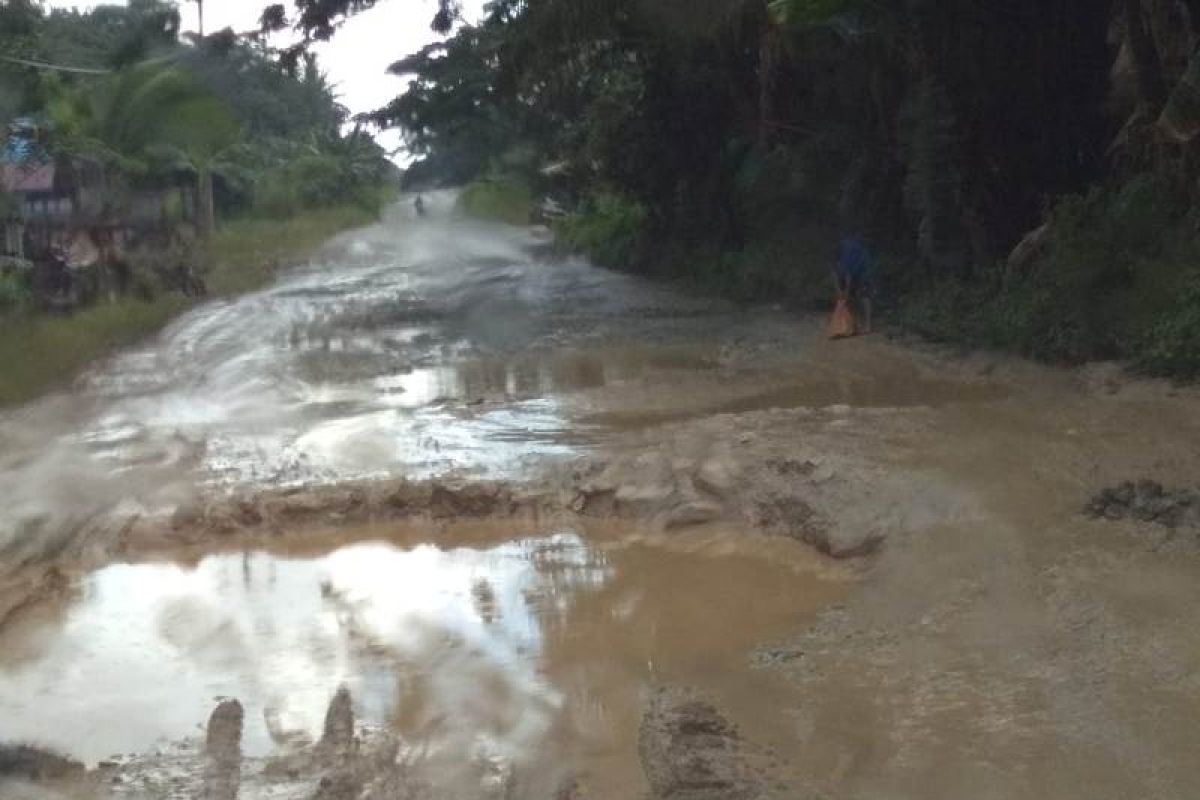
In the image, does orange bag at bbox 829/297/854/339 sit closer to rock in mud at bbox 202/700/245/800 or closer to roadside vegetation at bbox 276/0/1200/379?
→ roadside vegetation at bbox 276/0/1200/379

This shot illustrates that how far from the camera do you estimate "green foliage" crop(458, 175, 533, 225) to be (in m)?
51.5

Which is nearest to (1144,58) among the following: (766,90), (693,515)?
(693,515)

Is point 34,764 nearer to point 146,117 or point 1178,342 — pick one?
point 1178,342

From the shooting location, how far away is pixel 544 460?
33.7 feet

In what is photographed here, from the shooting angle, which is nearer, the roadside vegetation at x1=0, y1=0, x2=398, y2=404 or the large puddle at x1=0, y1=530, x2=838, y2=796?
the large puddle at x1=0, y1=530, x2=838, y2=796

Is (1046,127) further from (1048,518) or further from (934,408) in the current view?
(1048,518)

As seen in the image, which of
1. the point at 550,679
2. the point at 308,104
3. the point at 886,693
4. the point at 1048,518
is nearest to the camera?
the point at 886,693

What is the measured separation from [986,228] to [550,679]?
441 inches

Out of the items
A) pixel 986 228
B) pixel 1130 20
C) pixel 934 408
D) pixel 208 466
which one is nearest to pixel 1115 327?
pixel 934 408

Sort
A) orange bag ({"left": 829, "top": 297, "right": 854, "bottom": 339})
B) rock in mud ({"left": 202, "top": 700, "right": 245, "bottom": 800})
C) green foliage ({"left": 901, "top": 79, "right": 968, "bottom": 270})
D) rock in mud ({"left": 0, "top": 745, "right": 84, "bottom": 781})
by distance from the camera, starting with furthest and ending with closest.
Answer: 1. orange bag ({"left": 829, "top": 297, "right": 854, "bottom": 339})
2. green foliage ({"left": 901, "top": 79, "right": 968, "bottom": 270})
3. rock in mud ({"left": 0, "top": 745, "right": 84, "bottom": 781})
4. rock in mud ({"left": 202, "top": 700, "right": 245, "bottom": 800})

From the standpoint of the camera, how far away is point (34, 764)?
5.47m

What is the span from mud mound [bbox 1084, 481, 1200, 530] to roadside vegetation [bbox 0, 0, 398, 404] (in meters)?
10.1

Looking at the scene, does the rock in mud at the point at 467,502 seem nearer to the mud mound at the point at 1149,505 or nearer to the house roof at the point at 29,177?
the mud mound at the point at 1149,505

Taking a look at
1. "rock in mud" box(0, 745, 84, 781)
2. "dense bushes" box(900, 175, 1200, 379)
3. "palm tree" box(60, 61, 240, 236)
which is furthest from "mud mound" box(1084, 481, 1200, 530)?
"palm tree" box(60, 61, 240, 236)
